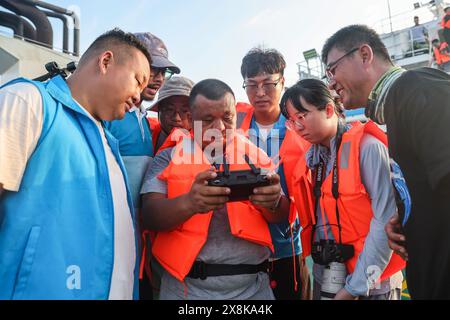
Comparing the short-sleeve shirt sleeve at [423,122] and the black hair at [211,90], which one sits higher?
the black hair at [211,90]

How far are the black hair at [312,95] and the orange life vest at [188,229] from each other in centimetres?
82

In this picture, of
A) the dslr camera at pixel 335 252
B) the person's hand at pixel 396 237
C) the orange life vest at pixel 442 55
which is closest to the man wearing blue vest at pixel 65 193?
the dslr camera at pixel 335 252

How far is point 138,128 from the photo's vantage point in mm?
2164

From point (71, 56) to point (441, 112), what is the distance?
44.1 feet

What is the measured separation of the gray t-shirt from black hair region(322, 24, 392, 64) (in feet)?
4.13

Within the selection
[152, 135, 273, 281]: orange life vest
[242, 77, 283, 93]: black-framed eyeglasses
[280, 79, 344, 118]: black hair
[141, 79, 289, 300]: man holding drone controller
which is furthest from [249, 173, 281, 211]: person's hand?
[242, 77, 283, 93]: black-framed eyeglasses

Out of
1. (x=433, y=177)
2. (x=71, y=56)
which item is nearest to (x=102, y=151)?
(x=433, y=177)

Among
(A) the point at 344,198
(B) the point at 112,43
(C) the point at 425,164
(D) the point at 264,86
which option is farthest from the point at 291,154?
(B) the point at 112,43

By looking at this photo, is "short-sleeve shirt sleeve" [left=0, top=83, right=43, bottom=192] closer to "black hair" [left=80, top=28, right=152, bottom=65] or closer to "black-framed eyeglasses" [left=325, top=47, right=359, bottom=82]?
"black hair" [left=80, top=28, right=152, bottom=65]

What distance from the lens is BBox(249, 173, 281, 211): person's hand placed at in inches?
62.1

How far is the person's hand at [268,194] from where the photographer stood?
1.58 m

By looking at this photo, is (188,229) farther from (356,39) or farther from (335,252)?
(356,39)

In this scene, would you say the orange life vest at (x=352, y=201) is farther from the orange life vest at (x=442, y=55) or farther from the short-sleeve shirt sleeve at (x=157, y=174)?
the orange life vest at (x=442, y=55)

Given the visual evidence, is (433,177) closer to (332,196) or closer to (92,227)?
(332,196)
